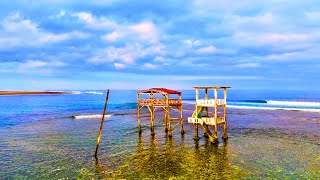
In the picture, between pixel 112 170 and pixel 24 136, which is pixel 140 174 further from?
pixel 24 136

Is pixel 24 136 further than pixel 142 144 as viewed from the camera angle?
Yes

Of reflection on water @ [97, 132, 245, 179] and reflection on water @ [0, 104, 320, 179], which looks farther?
Answer: reflection on water @ [0, 104, 320, 179]

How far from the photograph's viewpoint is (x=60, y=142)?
33.3 meters

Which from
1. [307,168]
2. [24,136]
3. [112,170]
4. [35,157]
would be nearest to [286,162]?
[307,168]

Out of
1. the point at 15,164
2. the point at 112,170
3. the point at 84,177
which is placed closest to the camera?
the point at 84,177

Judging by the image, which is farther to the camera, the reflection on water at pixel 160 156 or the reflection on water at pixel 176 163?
the reflection on water at pixel 160 156

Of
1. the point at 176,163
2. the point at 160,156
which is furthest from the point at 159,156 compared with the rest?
the point at 176,163

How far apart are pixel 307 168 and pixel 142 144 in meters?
16.4

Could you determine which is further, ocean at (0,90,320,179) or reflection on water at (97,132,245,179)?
ocean at (0,90,320,179)

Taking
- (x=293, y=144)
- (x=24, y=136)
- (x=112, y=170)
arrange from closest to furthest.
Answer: (x=112, y=170), (x=293, y=144), (x=24, y=136)

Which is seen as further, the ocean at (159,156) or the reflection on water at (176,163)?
the ocean at (159,156)

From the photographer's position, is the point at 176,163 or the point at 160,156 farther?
the point at 160,156

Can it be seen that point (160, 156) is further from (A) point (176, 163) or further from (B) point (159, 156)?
(A) point (176, 163)

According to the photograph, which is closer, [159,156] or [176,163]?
[176,163]
